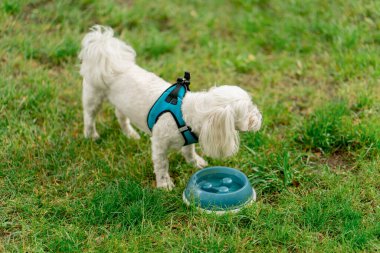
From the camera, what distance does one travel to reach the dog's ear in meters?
3.68

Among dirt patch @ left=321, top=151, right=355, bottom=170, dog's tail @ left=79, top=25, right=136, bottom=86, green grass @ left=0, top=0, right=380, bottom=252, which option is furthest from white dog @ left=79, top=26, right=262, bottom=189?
dirt patch @ left=321, top=151, right=355, bottom=170

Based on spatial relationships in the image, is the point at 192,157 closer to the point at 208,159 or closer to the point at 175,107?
the point at 208,159

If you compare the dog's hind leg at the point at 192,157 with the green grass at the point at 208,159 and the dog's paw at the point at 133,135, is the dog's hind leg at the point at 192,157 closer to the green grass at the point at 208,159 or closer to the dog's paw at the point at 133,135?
the green grass at the point at 208,159

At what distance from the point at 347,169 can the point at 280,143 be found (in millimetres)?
600

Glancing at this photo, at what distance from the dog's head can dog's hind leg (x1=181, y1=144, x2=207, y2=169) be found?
26.7 inches

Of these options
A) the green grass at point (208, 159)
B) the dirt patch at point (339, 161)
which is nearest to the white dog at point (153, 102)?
the green grass at point (208, 159)

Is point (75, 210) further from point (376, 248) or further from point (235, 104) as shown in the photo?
point (376, 248)

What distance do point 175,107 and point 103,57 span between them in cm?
76

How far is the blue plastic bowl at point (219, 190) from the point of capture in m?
3.88

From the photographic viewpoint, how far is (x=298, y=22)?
660 centimetres

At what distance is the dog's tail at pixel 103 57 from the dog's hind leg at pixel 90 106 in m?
0.13

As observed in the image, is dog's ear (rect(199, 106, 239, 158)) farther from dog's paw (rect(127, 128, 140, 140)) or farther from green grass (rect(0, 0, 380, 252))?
dog's paw (rect(127, 128, 140, 140))

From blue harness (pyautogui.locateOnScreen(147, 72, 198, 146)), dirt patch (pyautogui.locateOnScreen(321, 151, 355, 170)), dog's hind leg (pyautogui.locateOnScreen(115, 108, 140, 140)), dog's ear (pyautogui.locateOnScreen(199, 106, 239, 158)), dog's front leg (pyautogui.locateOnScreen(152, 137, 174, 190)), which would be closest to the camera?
dog's ear (pyautogui.locateOnScreen(199, 106, 239, 158))

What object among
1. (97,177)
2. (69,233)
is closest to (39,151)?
(97,177)
